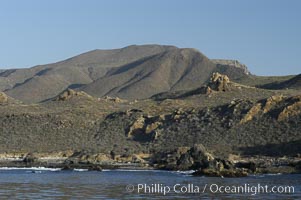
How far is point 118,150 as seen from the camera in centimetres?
9038

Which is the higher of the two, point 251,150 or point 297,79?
point 297,79

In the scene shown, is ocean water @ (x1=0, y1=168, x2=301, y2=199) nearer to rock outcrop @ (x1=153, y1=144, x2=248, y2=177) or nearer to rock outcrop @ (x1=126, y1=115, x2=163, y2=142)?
rock outcrop @ (x1=153, y1=144, x2=248, y2=177)

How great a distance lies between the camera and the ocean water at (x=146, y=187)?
40906 millimetres

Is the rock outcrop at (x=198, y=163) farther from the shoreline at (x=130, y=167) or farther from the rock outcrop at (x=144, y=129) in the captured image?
the rock outcrop at (x=144, y=129)

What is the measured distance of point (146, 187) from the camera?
47.2 m

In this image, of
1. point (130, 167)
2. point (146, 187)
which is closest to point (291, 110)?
point (130, 167)

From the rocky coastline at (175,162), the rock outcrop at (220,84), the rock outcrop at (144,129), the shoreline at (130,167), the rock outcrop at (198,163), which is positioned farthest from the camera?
the rock outcrop at (220,84)

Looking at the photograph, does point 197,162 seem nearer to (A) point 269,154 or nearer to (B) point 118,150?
(A) point 269,154

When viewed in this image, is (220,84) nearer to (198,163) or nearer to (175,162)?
(175,162)

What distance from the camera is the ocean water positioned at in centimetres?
4091

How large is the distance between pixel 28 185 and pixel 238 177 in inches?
742

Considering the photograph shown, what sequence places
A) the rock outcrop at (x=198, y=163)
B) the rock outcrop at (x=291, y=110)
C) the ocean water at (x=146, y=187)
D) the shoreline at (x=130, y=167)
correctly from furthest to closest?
1. the rock outcrop at (x=291, y=110)
2. the shoreline at (x=130, y=167)
3. the rock outcrop at (x=198, y=163)
4. the ocean water at (x=146, y=187)

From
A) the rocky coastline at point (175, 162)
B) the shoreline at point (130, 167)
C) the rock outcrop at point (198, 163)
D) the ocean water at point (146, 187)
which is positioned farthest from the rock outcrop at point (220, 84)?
the ocean water at point (146, 187)

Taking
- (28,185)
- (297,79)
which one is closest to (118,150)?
(28,185)
